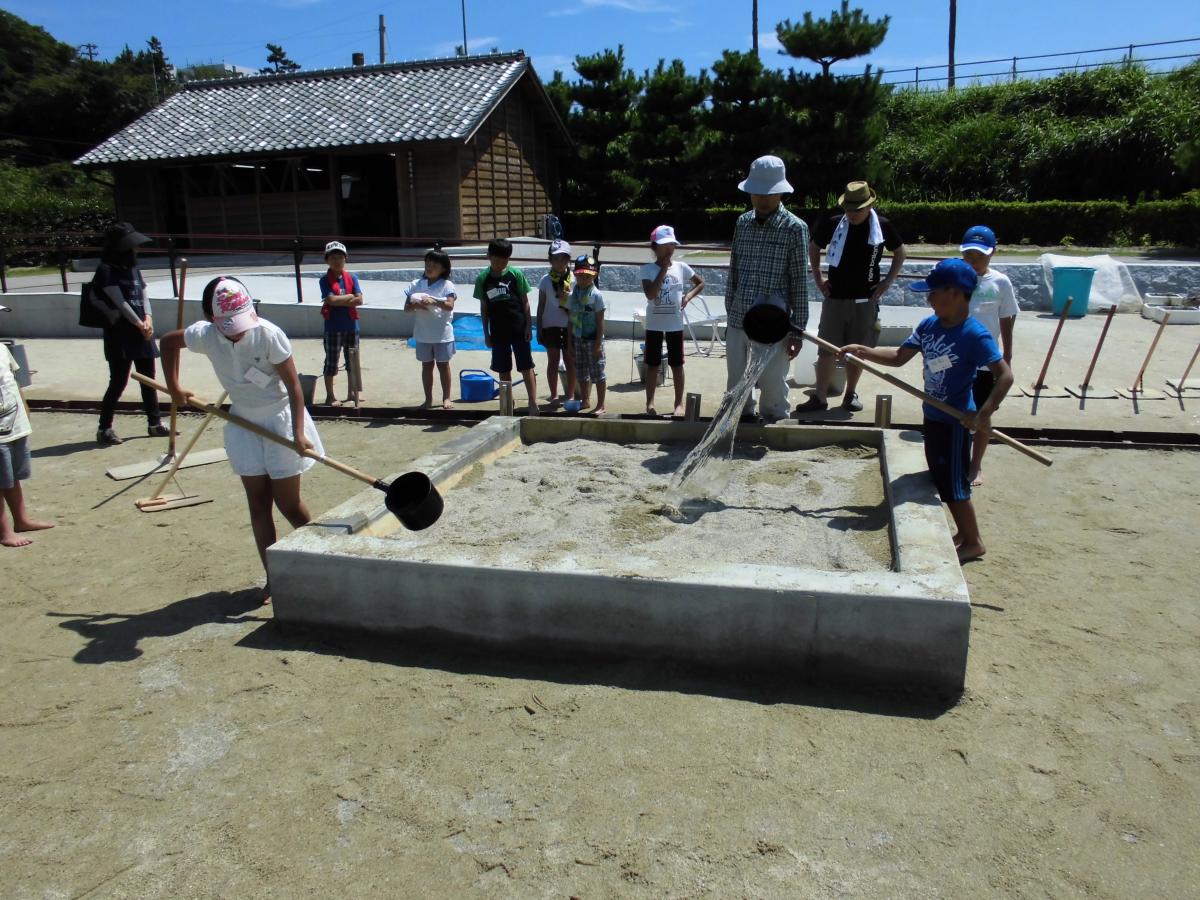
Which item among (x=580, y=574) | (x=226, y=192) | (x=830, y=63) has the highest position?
(x=830, y=63)

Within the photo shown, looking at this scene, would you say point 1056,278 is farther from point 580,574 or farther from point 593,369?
point 580,574

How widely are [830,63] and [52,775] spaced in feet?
71.9

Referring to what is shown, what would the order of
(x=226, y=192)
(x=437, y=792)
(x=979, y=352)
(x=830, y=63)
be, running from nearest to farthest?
(x=437, y=792), (x=979, y=352), (x=830, y=63), (x=226, y=192)

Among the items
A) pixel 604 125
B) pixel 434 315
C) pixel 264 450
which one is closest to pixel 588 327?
pixel 434 315

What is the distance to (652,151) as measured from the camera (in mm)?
24531

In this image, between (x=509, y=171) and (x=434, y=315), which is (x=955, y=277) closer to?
(x=434, y=315)

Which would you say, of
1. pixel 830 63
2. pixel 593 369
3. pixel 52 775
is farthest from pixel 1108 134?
pixel 52 775

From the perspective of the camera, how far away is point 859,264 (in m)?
6.88

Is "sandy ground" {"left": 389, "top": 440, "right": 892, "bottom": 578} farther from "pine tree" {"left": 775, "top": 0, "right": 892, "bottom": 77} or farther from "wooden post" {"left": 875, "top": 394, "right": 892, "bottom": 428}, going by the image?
"pine tree" {"left": 775, "top": 0, "right": 892, "bottom": 77}

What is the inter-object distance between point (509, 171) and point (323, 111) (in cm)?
472

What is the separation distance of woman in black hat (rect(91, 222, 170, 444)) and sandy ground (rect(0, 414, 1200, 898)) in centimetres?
311

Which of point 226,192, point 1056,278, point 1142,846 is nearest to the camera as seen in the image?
point 1142,846

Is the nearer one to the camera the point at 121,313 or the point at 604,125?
the point at 121,313

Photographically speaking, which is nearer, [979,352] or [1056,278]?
[979,352]
